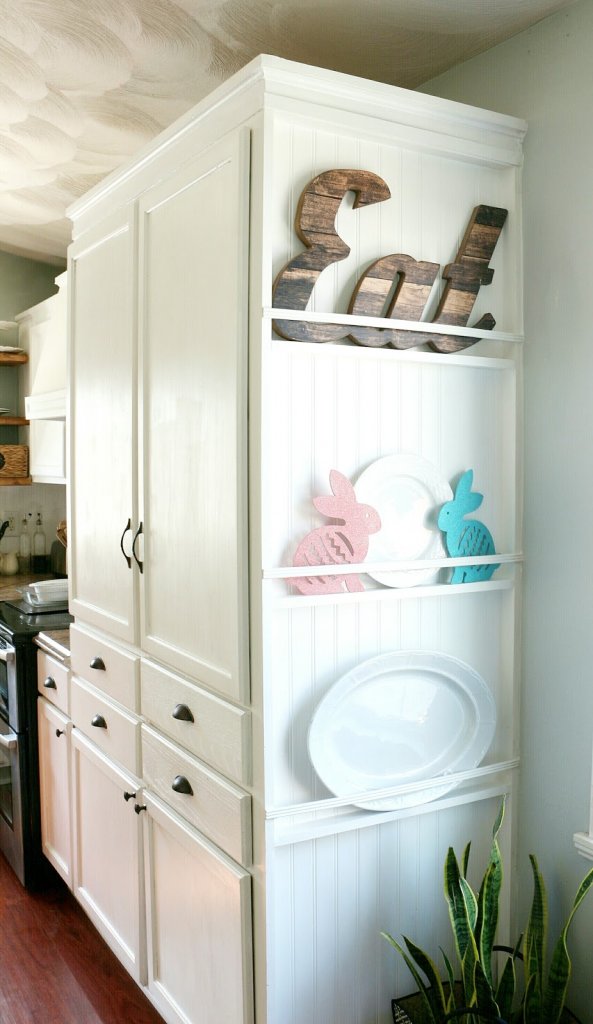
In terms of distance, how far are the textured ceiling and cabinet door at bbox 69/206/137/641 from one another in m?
0.40

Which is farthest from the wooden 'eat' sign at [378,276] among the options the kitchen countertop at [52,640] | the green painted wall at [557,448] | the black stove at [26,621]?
the black stove at [26,621]

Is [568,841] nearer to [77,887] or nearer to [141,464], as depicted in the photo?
[141,464]

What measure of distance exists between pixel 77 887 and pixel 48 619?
978 mm

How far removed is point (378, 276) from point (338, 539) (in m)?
0.51

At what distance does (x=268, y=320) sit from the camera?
156 cm

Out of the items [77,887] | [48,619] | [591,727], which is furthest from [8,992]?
[591,727]

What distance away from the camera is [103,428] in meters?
2.34

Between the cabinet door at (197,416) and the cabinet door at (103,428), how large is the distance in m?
0.12

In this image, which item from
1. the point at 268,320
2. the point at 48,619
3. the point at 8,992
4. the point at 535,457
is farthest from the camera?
the point at 48,619

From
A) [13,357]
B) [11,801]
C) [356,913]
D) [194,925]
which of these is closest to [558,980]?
[356,913]

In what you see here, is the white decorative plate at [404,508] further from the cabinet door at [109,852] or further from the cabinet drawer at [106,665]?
the cabinet door at [109,852]

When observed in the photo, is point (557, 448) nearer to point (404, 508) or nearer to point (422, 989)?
point (404, 508)

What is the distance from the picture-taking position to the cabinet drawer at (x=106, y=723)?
2213 millimetres

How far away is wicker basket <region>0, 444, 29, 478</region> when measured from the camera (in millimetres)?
4176
